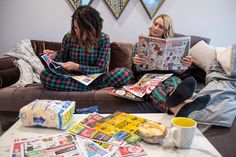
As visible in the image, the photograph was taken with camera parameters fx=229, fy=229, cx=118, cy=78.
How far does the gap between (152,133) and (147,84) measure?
778mm

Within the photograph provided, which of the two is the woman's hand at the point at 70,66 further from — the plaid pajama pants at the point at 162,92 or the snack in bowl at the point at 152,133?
the snack in bowl at the point at 152,133

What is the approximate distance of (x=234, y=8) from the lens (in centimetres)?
252

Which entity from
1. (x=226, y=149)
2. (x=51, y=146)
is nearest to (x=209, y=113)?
(x=226, y=149)

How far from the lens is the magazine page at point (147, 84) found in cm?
160

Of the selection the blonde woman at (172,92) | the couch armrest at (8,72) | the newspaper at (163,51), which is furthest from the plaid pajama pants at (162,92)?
the couch armrest at (8,72)

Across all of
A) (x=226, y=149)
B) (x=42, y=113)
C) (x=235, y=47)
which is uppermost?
(x=235, y=47)

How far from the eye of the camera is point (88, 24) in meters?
1.76

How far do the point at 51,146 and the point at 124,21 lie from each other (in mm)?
1829

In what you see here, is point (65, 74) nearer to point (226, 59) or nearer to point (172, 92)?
point (172, 92)

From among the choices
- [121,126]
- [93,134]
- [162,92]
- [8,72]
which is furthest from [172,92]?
[8,72]

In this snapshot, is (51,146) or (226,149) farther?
(226,149)

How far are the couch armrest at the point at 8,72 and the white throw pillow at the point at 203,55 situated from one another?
61.2 inches

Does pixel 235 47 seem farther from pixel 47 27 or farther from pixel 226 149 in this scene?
pixel 47 27

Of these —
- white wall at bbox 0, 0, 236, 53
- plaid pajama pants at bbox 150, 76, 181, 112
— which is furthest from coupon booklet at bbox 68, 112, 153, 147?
white wall at bbox 0, 0, 236, 53
